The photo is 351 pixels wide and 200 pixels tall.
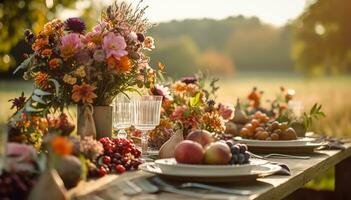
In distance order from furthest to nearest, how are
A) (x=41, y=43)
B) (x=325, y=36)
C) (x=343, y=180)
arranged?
1. (x=325, y=36)
2. (x=343, y=180)
3. (x=41, y=43)

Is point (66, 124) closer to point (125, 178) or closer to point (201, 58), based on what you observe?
point (125, 178)

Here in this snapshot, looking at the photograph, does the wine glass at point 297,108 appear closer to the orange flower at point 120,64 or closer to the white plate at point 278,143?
the white plate at point 278,143

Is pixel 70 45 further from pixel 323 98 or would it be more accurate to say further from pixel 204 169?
pixel 323 98

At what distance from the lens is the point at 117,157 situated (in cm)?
258

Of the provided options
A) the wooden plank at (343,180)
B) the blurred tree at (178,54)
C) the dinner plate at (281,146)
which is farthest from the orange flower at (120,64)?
the blurred tree at (178,54)

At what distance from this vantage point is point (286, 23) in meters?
13.8

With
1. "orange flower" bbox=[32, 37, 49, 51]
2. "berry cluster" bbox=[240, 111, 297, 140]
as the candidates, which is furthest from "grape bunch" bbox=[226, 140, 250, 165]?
"berry cluster" bbox=[240, 111, 297, 140]

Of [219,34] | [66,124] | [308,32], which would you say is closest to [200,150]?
[66,124]

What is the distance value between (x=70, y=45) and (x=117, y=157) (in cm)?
50

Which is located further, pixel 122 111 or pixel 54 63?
pixel 122 111

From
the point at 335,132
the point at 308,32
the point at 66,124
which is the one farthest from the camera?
the point at 308,32

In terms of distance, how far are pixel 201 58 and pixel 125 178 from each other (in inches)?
353

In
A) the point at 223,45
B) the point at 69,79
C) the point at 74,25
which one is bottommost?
the point at 69,79

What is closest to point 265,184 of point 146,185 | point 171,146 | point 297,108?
point 146,185
